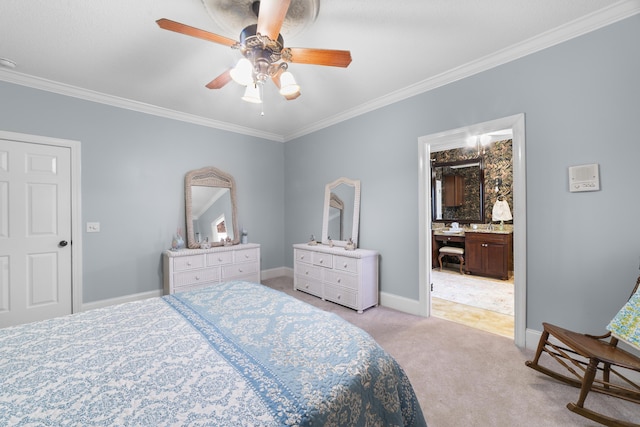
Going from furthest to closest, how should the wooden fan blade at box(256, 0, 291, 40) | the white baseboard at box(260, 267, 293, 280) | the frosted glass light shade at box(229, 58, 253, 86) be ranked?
the white baseboard at box(260, 267, 293, 280), the frosted glass light shade at box(229, 58, 253, 86), the wooden fan blade at box(256, 0, 291, 40)

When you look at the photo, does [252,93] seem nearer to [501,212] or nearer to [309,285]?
[309,285]

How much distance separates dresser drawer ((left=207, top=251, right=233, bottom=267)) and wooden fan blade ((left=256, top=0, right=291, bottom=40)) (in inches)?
114

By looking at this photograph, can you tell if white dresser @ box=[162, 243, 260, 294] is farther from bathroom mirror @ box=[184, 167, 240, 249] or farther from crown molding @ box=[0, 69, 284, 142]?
crown molding @ box=[0, 69, 284, 142]

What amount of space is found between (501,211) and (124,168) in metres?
6.00

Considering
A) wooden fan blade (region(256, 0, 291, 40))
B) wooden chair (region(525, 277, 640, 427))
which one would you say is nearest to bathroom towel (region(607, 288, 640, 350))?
wooden chair (region(525, 277, 640, 427))

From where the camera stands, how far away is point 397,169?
128 inches

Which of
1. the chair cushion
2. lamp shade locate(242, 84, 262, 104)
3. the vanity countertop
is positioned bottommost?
the chair cushion

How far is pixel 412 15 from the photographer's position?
194 centimetres

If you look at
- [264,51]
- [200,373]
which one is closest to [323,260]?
[264,51]

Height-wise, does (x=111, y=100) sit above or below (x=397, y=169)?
above

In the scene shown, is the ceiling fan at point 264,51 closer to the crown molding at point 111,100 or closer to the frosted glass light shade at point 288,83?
the frosted glass light shade at point 288,83

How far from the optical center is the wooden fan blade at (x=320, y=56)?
1706 mm

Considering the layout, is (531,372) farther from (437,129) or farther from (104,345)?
(104,345)

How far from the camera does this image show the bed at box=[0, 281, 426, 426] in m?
0.81
